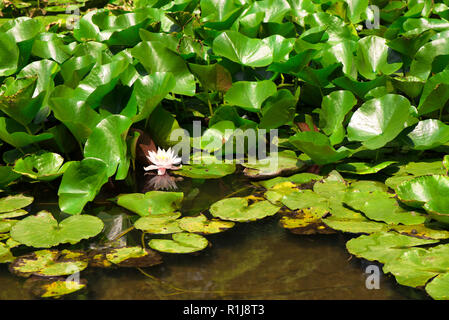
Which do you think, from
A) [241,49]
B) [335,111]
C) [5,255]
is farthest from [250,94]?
[5,255]

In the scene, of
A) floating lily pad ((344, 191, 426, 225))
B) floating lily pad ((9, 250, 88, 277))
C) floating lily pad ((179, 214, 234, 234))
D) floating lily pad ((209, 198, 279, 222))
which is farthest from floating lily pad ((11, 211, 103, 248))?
floating lily pad ((344, 191, 426, 225))

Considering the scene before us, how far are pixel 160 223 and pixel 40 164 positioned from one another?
1.89 feet

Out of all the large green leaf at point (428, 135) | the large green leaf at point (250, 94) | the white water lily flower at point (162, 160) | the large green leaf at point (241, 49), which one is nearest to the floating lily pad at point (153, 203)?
the white water lily flower at point (162, 160)

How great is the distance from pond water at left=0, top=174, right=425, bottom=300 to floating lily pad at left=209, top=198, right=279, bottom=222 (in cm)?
8

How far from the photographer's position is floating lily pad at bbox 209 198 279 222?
6.03 ft

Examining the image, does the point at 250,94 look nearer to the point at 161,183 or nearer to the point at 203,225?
the point at 161,183

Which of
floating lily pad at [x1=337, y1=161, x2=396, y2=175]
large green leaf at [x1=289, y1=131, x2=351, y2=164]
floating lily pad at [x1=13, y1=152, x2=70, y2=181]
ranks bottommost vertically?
floating lily pad at [x1=337, y1=161, x2=396, y2=175]

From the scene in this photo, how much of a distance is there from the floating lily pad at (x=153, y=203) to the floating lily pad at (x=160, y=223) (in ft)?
0.08

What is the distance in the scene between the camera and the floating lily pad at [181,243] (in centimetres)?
167

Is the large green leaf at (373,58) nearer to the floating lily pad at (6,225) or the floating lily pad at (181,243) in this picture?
the floating lily pad at (181,243)

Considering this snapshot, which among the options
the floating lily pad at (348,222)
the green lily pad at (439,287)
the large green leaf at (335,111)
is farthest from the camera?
the large green leaf at (335,111)

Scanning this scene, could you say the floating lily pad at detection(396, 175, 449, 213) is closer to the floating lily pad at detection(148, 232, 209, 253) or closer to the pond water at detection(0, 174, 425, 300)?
the pond water at detection(0, 174, 425, 300)

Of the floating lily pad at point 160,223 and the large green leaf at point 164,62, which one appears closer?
the floating lily pad at point 160,223
